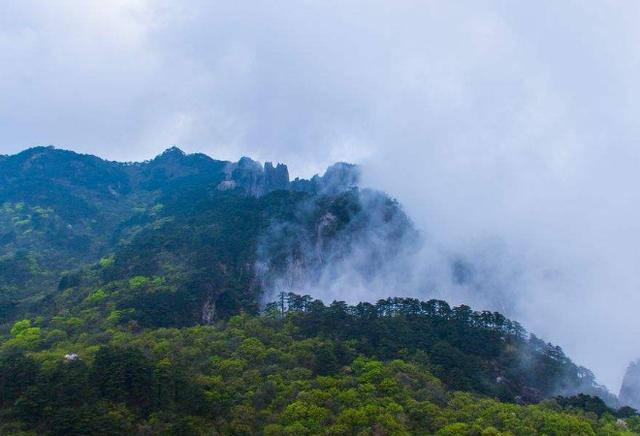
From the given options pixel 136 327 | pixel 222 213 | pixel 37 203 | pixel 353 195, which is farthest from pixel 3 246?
pixel 353 195

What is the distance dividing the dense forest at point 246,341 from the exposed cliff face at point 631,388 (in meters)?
6.29

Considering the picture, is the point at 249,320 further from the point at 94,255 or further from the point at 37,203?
the point at 37,203

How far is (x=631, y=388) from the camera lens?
93875mm

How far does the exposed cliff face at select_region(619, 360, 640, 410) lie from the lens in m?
92.3

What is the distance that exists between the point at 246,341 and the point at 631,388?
219ft

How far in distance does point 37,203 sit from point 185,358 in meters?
120

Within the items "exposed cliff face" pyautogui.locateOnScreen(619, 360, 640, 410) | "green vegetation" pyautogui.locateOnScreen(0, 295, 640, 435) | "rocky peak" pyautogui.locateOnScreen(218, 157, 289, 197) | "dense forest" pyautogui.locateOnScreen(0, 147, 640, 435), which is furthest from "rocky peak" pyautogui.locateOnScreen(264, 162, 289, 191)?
"exposed cliff face" pyautogui.locateOnScreen(619, 360, 640, 410)

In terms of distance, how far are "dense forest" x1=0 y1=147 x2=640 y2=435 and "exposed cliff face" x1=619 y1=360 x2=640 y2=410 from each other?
20.6 ft

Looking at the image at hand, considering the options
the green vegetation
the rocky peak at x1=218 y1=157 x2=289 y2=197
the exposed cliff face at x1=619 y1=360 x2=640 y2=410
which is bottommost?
the green vegetation

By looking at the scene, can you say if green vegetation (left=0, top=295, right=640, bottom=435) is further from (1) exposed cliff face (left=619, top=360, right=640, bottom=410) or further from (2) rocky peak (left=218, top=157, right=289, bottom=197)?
(2) rocky peak (left=218, top=157, right=289, bottom=197)

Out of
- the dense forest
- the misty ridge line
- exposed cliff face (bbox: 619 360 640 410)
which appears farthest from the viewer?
the misty ridge line

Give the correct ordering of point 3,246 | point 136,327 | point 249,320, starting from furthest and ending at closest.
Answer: point 3,246
point 249,320
point 136,327

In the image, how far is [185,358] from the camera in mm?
63219

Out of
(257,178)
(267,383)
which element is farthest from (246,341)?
(257,178)
